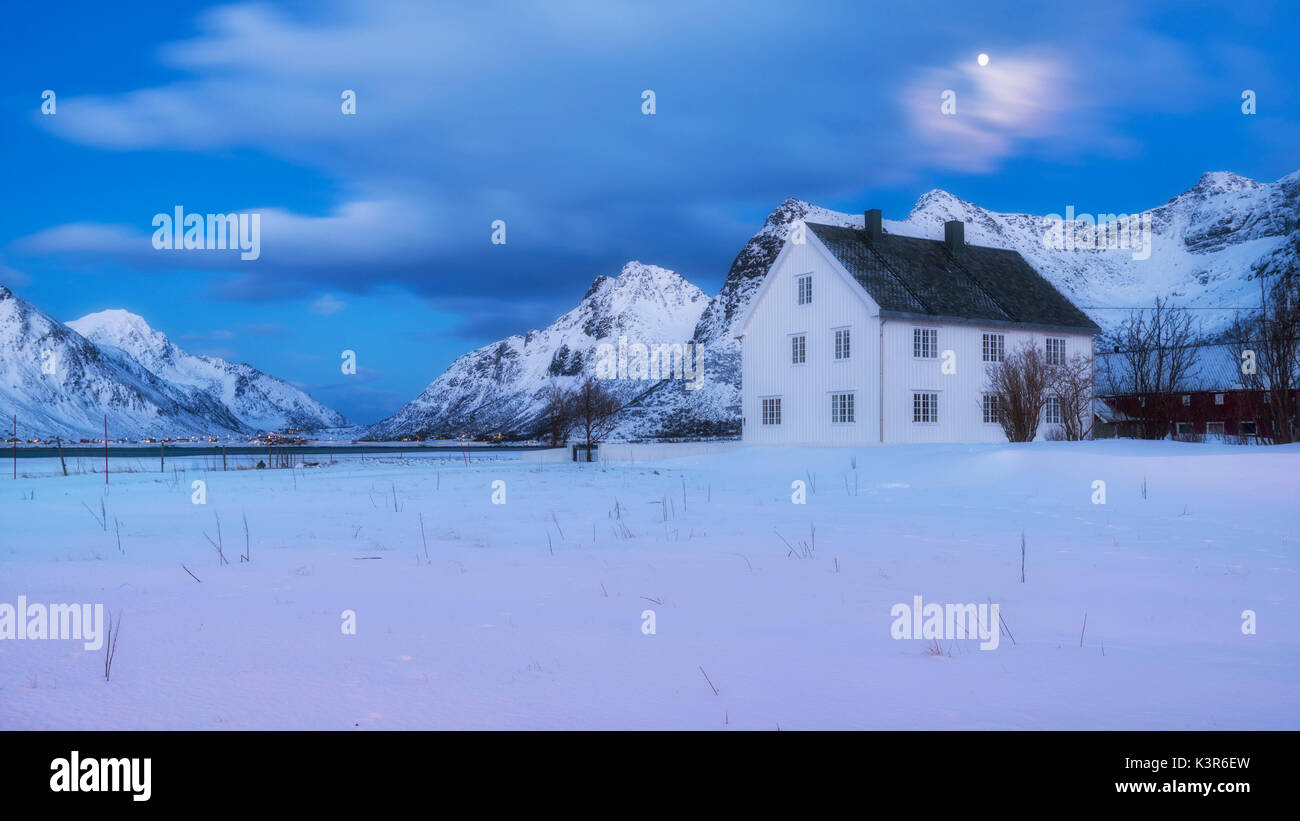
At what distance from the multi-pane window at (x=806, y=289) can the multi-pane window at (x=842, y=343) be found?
2078 millimetres

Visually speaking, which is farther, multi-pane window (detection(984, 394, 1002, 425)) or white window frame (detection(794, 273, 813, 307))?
white window frame (detection(794, 273, 813, 307))

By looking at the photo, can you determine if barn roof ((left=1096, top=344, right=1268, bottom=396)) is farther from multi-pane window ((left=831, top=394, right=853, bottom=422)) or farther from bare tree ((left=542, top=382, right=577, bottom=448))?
bare tree ((left=542, top=382, right=577, bottom=448))

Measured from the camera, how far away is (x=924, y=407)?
3394cm

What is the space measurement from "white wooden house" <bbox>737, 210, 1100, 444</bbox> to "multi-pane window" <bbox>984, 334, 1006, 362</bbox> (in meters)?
0.04

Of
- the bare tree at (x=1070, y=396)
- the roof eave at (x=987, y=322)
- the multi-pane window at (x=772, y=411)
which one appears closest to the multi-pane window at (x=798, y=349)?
the multi-pane window at (x=772, y=411)

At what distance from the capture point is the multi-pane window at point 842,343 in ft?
113

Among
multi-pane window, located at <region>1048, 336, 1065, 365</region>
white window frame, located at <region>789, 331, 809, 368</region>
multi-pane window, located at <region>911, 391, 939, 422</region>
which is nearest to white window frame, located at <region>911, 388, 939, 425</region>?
multi-pane window, located at <region>911, 391, 939, 422</region>

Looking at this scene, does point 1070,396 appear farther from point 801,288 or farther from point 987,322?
point 801,288

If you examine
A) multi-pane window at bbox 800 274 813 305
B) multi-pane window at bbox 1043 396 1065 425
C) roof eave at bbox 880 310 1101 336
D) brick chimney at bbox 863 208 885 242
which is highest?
brick chimney at bbox 863 208 885 242

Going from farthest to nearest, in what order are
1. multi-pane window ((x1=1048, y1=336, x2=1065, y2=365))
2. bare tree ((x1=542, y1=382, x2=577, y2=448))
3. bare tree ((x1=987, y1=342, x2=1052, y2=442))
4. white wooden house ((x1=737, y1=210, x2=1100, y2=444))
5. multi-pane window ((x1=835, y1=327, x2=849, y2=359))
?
1. bare tree ((x1=542, y1=382, x2=577, y2=448))
2. multi-pane window ((x1=1048, y1=336, x2=1065, y2=365))
3. multi-pane window ((x1=835, y1=327, x2=849, y2=359))
4. white wooden house ((x1=737, y1=210, x2=1100, y2=444))
5. bare tree ((x1=987, y1=342, x2=1052, y2=442))

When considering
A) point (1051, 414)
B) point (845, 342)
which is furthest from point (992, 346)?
point (845, 342)

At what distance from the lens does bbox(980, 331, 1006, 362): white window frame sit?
36062 millimetres

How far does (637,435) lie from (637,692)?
356ft

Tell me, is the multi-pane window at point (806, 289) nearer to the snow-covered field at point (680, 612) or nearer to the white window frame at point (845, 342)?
the white window frame at point (845, 342)
